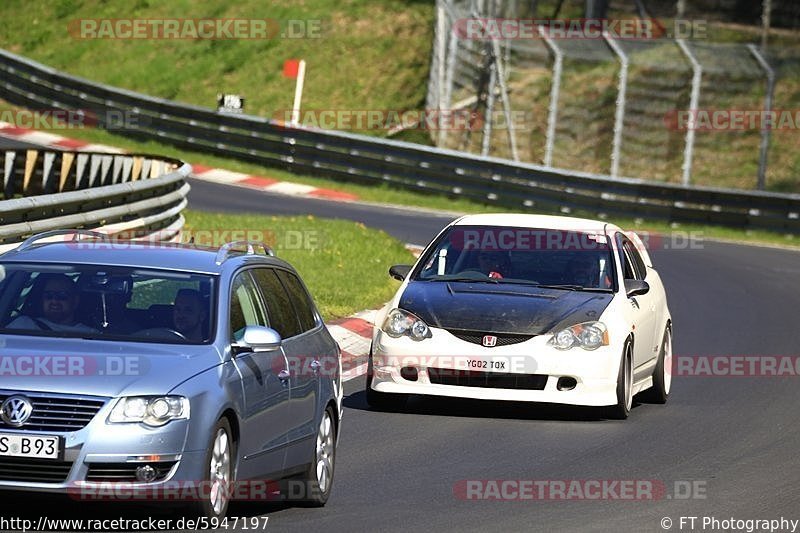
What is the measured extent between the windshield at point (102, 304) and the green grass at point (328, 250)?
8.50 meters

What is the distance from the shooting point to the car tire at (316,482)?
900 centimetres

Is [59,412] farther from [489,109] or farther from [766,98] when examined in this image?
[489,109]

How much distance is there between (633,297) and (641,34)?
28287 mm

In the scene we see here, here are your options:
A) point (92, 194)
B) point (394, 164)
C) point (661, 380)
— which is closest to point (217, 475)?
point (661, 380)

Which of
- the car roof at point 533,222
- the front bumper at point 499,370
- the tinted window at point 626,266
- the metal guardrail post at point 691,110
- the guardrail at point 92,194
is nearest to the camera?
the front bumper at point 499,370

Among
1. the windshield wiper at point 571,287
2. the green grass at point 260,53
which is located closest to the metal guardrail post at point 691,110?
the green grass at point 260,53

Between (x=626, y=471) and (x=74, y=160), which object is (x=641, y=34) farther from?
(x=626, y=471)

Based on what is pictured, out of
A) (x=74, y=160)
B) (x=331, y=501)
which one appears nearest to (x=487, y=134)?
(x=74, y=160)

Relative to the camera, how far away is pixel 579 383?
41.3ft

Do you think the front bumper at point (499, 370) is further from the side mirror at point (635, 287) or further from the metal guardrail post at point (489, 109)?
the metal guardrail post at point (489, 109)

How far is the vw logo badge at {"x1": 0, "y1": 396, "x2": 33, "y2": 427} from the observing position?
7414 mm

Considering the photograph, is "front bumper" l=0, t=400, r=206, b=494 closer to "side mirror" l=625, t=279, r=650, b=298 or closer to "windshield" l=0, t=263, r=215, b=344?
"windshield" l=0, t=263, r=215, b=344

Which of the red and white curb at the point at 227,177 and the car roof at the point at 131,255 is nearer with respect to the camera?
the car roof at the point at 131,255

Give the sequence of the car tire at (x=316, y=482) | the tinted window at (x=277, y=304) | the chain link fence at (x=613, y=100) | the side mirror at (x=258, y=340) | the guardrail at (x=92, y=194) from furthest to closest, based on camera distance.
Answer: the chain link fence at (x=613, y=100)
the guardrail at (x=92, y=194)
the tinted window at (x=277, y=304)
the car tire at (x=316, y=482)
the side mirror at (x=258, y=340)
